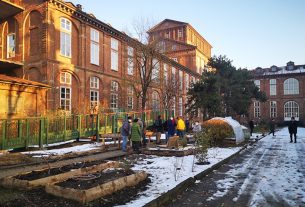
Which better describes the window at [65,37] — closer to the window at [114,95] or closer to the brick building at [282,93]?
the window at [114,95]

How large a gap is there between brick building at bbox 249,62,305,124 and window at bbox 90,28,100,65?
51224 mm

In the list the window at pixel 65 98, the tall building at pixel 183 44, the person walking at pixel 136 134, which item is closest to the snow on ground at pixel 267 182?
the person walking at pixel 136 134

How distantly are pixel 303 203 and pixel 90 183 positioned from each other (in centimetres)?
463

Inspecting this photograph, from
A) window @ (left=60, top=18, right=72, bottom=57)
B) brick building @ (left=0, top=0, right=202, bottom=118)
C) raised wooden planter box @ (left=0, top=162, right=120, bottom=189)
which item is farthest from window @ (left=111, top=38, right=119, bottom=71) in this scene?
raised wooden planter box @ (left=0, top=162, right=120, bottom=189)

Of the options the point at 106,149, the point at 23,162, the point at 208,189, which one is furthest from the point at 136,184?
the point at 106,149

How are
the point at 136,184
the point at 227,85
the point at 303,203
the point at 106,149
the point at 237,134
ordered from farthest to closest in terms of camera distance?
the point at 227,85, the point at 237,134, the point at 106,149, the point at 136,184, the point at 303,203

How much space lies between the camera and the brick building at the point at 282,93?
66.6m

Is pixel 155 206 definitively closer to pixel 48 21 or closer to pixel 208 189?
pixel 208 189

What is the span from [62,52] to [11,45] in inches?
200

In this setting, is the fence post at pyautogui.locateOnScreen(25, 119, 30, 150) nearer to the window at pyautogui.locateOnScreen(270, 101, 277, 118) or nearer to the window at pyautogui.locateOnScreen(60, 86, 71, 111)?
the window at pyautogui.locateOnScreen(60, 86, 71, 111)

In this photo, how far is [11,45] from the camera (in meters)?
25.3

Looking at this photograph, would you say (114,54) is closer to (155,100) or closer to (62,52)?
(62,52)

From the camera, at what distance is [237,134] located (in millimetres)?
19234

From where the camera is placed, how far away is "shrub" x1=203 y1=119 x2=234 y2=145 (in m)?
18.2
